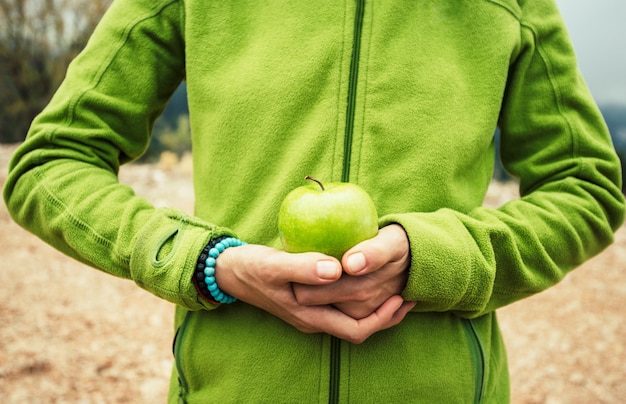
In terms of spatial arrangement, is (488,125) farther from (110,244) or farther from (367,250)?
(110,244)

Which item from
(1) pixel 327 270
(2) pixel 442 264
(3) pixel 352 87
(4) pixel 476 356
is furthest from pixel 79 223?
(4) pixel 476 356

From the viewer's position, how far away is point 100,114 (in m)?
1.65

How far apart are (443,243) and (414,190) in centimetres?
24

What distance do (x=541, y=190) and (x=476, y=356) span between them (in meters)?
0.59

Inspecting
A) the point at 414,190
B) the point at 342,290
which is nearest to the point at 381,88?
the point at 414,190

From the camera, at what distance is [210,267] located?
1436 millimetres

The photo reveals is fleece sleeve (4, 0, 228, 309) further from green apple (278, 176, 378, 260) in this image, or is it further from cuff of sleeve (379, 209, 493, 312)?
cuff of sleeve (379, 209, 493, 312)

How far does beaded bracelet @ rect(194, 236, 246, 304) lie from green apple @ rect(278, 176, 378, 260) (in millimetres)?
179

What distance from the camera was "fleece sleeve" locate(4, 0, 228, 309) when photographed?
148 cm

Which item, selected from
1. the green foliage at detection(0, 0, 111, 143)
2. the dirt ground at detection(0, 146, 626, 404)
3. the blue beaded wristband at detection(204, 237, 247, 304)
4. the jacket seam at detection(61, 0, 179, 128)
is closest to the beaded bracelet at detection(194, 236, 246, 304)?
the blue beaded wristband at detection(204, 237, 247, 304)

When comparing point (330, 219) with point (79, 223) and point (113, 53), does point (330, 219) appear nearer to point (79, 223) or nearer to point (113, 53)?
point (79, 223)

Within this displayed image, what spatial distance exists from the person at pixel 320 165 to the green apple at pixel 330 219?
3.4 inches

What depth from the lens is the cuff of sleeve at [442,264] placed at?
4.45ft

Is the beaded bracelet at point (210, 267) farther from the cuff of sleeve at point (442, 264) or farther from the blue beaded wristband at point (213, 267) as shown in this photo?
the cuff of sleeve at point (442, 264)
